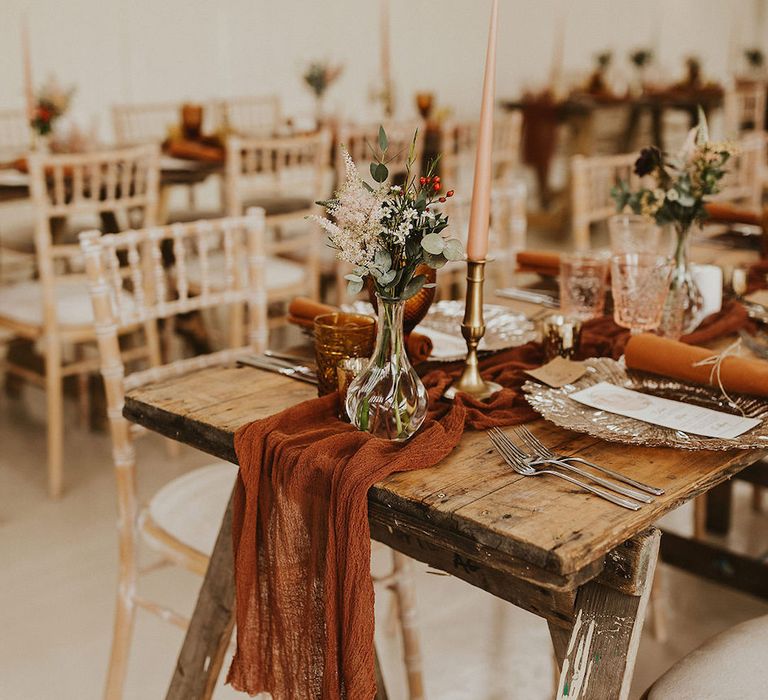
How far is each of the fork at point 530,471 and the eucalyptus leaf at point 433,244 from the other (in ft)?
0.81

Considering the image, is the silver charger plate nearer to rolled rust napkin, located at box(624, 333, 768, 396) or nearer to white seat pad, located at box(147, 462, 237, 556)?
rolled rust napkin, located at box(624, 333, 768, 396)

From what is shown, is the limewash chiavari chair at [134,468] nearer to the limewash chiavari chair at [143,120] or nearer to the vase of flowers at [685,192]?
the vase of flowers at [685,192]

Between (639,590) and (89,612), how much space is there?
4.94 feet

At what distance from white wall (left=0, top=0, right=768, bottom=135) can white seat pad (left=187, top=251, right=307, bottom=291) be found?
1.96 m

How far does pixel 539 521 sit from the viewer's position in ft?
3.14

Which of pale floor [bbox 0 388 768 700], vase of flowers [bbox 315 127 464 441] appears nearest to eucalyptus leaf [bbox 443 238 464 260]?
vase of flowers [bbox 315 127 464 441]

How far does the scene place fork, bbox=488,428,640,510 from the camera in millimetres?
1001

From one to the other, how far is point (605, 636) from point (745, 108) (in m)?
5.56

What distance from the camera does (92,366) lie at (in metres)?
2.88

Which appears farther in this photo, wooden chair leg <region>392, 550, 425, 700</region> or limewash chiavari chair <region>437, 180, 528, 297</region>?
limewash chiavari chair <region>437, 180, 528, 297</region>

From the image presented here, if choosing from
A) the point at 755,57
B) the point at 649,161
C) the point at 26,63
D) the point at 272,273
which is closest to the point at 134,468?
the point at 649,161


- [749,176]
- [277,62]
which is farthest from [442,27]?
[749,176]

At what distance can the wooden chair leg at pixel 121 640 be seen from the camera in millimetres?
1676

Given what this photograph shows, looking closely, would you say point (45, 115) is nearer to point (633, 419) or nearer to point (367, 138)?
point (367, 138)
